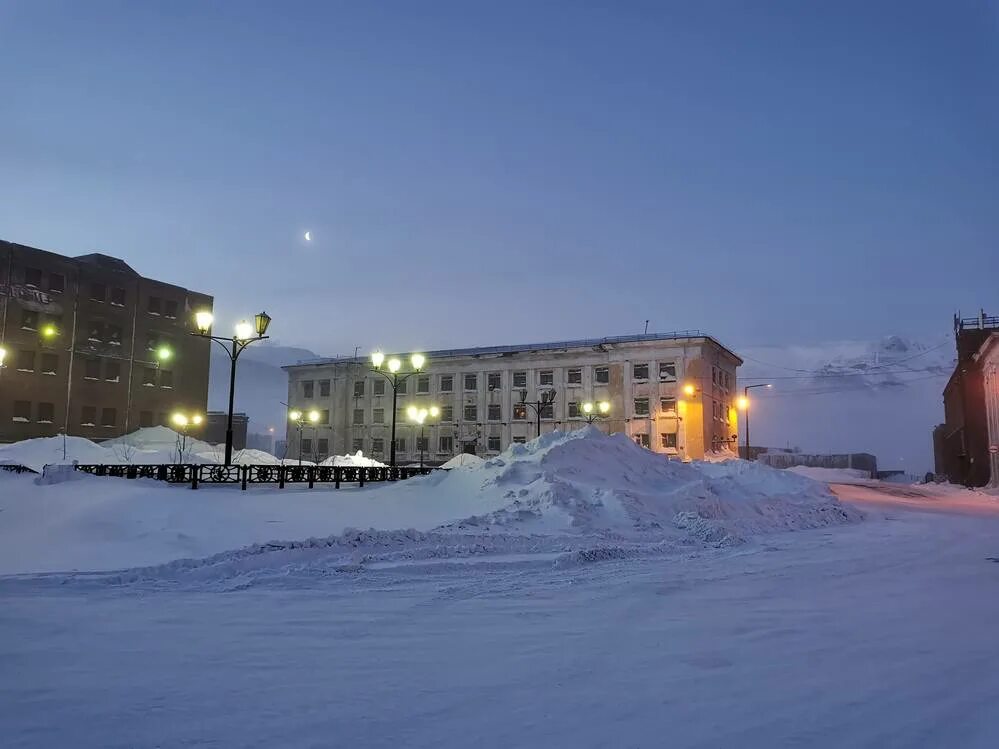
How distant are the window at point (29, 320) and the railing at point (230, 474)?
35.0 m

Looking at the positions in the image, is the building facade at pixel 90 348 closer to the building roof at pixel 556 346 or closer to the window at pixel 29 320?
the window at pixel 29 320

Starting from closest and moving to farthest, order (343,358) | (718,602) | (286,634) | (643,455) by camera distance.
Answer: (286,634), (718,602), (643,455), (343,358)

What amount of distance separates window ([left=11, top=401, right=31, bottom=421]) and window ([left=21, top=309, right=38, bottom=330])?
4.85 meters

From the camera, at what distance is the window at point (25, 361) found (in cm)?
4662

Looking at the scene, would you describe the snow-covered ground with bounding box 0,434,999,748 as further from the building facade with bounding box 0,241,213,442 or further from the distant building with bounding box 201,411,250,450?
the distant building with bounding box 201,411,250,450

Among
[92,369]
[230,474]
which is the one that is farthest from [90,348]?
[230,474]

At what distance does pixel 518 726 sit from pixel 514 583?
17.4 feet

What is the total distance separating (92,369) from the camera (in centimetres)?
5128

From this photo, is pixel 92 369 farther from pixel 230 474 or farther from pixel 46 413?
pixel 230 474

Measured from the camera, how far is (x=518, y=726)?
4.21m

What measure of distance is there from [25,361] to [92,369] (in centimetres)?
468

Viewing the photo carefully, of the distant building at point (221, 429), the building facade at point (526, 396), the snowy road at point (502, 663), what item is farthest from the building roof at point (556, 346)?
the snowy road at point (502, 663)

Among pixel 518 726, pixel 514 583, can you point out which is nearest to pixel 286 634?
pixel 518 726

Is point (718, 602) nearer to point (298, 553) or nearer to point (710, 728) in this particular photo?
point (710, 728)
